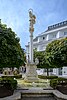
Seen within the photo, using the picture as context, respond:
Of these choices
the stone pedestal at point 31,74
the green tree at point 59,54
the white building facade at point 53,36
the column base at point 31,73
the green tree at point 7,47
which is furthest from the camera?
the white building facade at point 53,36

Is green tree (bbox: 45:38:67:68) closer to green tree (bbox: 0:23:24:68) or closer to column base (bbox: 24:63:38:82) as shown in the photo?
column base (bbox: 24:63:38:82)

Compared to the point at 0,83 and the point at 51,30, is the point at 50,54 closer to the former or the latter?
the point at 0,83

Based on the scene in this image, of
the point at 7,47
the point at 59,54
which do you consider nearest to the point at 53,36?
the point at 59,54

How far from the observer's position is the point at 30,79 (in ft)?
88.3

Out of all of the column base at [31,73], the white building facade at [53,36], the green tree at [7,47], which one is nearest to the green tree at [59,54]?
the column base at [31,73]

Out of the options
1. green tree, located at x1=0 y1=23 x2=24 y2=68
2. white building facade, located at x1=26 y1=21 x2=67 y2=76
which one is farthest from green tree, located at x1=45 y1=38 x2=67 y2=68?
white building facade, located at x1=26 y1=21 x2=67 y2=76

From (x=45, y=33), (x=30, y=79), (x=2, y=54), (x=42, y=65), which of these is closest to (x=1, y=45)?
(x=2, y=54)

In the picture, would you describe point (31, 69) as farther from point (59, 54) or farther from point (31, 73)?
point (59, 54)

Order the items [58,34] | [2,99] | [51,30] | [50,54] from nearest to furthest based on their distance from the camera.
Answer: [2,99], [50,54], [58,34], [51,30]

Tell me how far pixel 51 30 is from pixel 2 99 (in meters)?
49.3

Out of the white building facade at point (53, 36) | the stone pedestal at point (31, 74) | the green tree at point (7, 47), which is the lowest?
the stone pedestal at point (31, 74)

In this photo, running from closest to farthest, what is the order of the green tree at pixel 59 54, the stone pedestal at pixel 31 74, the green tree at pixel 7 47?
1. the green tree at pixel 7 47
2. the green tree at pixel 59 54
3. the stone pedestal at pixel 31 74

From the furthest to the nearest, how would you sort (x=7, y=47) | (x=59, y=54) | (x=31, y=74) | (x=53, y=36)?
(x=53, y=36) < (x=31, y=74) < (x=59, y=54) < (x=7, y=47)

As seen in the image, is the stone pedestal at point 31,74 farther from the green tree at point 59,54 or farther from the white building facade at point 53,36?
the white building facade at point 53,36
